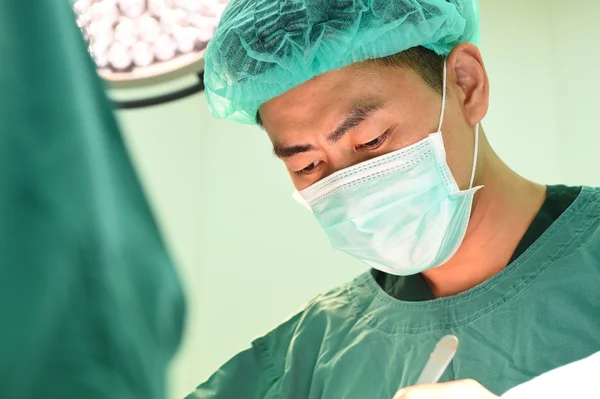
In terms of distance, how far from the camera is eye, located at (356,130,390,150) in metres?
1.02

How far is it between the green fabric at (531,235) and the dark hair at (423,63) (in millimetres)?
284

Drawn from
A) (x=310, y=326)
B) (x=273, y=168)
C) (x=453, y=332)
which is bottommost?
(x=273, y=168)

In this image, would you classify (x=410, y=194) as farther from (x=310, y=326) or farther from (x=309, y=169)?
(x=310, y=326)

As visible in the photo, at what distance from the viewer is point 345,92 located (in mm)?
1019

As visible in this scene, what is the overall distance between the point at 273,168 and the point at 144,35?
1076 mm

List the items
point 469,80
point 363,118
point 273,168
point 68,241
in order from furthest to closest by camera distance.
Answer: point 273,168 < point 469,80 < point 363,118 < point 68,241

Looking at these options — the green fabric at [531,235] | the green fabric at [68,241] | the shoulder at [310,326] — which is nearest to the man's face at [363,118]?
the green fabric at [531,235]

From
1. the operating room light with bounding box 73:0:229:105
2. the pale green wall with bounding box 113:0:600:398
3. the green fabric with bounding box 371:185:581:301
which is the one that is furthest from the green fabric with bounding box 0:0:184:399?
the pale green wall with bounding box 113:0:600:398

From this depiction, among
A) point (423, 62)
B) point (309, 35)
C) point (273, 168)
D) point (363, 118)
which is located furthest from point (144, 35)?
point (273, 168)

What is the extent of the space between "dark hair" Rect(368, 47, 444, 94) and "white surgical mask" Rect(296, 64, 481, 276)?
0.11 feet

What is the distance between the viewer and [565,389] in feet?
2.27

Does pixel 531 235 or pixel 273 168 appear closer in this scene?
pixel 531 235

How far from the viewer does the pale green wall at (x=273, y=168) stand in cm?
168

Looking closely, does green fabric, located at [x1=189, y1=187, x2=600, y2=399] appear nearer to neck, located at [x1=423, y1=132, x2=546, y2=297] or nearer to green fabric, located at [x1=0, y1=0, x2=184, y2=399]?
neck, located at [x1=423, y1=132, x2=546, y2=297]
